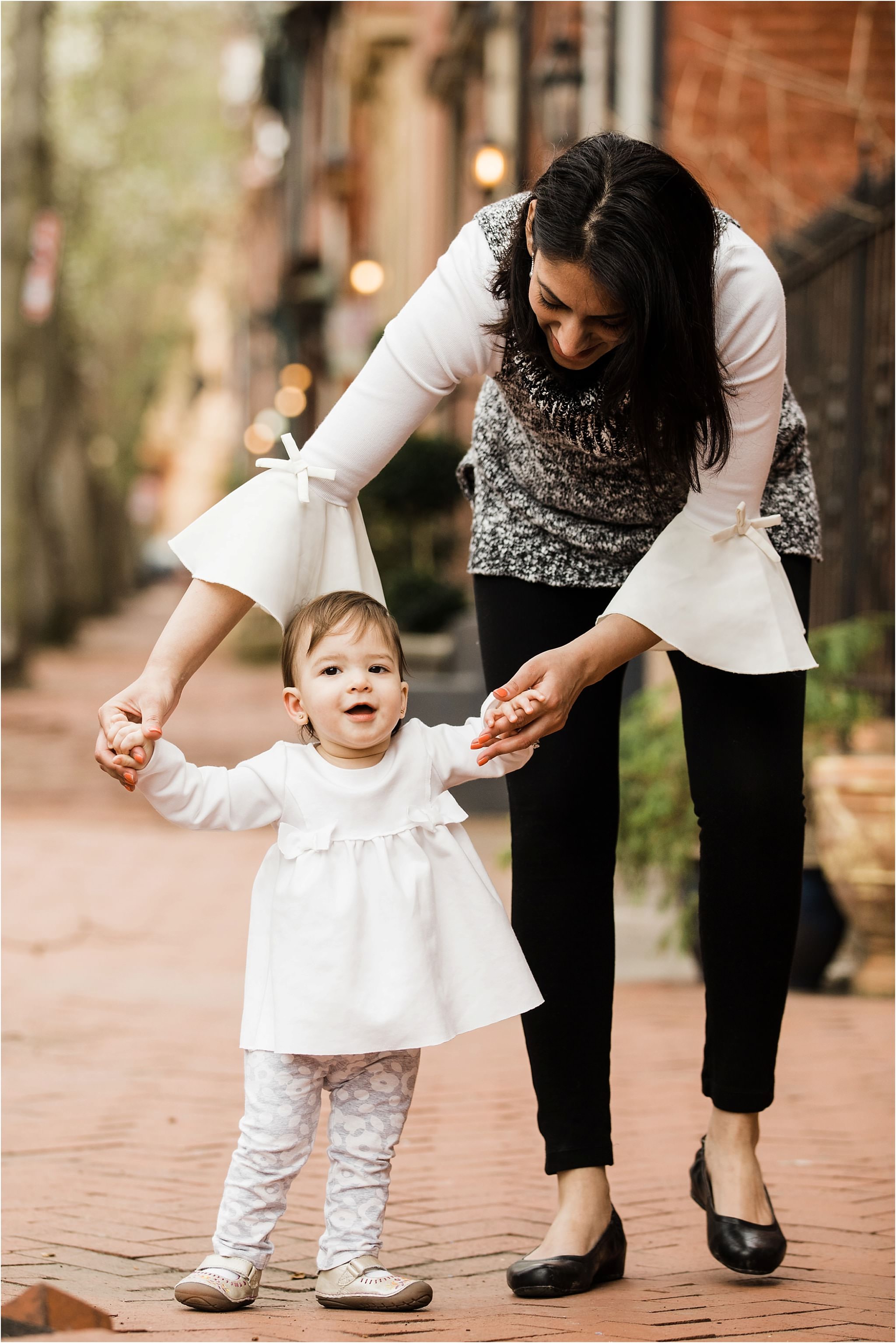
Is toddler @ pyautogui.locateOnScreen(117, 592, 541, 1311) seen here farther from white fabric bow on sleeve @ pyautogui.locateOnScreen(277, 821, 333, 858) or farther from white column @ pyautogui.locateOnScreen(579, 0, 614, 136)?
white column @ pyautogui.locateOnScreen(579, 0, 614, 136)

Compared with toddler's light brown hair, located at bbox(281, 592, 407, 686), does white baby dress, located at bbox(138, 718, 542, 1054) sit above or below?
below

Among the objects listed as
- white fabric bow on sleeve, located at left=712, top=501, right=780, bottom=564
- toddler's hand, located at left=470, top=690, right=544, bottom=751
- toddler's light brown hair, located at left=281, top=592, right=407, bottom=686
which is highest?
white fabric bow on sleeve, located at left=712, top=501, right=780, bottom=564

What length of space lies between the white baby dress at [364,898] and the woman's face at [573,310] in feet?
1.96

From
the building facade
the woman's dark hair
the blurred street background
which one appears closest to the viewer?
the woman's dark hair

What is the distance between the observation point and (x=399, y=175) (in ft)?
61.8

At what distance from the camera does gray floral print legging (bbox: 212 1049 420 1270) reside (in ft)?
7.98

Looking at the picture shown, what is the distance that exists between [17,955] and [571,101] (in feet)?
19.5

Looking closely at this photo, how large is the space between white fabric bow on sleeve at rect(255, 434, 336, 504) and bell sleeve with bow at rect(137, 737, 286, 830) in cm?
39

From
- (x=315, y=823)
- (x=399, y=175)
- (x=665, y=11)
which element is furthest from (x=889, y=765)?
(x=399, y=175)

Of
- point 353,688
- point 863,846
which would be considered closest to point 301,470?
point 353,688

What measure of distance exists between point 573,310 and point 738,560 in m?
0.52

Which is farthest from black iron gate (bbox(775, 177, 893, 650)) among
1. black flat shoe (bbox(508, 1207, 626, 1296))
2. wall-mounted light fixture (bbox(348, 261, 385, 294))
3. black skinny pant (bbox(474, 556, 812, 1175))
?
wall-mounted light fixture (bbox(348, 261, 385, 294))

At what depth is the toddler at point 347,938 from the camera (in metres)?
2.36

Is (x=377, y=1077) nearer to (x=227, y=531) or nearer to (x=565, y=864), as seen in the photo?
(x=565, y=864)
